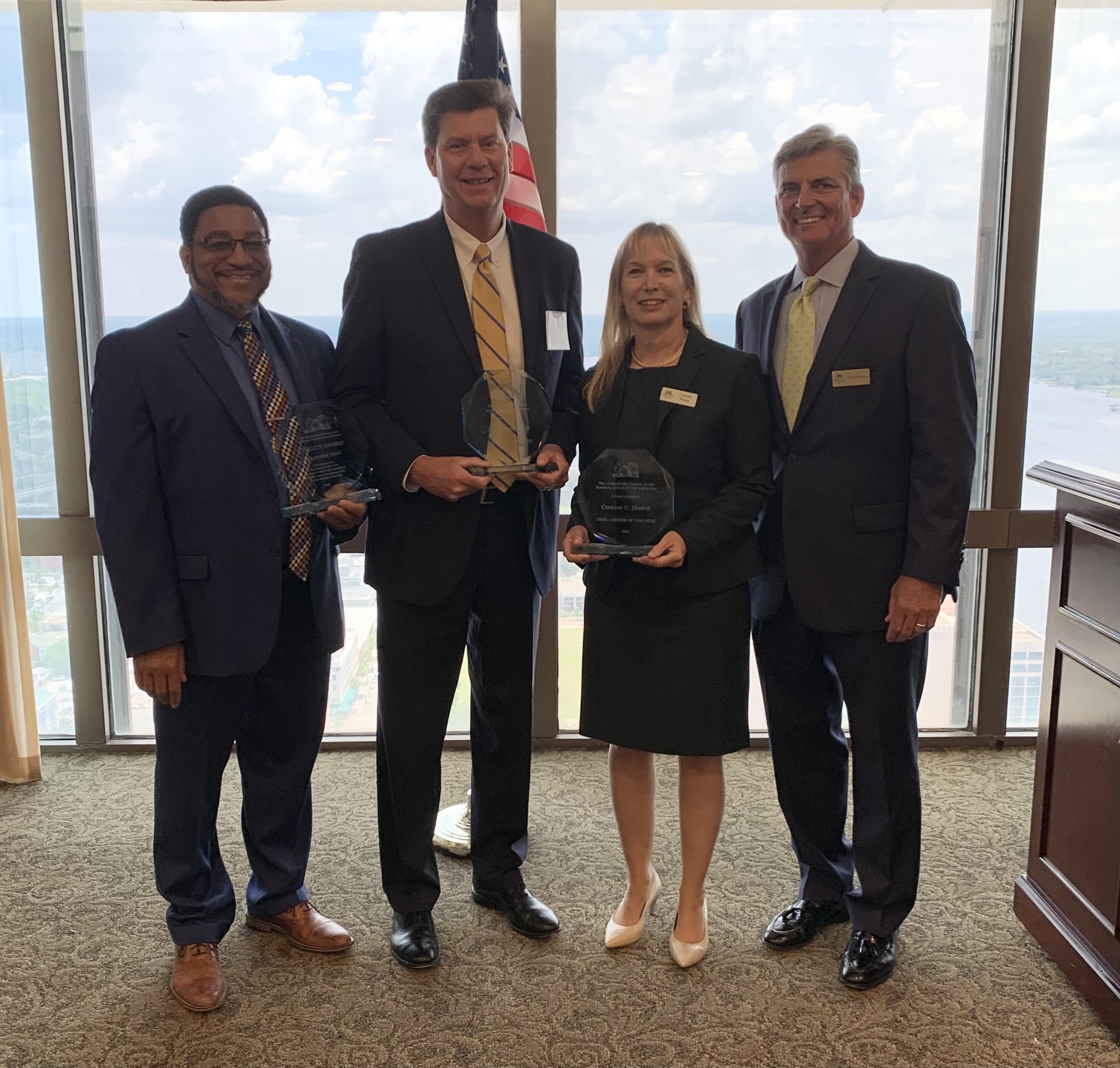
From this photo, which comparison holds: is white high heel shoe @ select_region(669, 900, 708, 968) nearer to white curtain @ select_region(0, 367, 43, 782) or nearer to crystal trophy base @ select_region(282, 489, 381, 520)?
crystal trophy base @ select_region(282, 489, 381, 520)

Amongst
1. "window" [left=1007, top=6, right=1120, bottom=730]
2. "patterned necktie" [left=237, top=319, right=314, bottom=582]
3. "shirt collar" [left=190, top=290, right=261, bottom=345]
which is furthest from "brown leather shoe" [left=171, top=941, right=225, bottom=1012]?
"window" [left=1007, top=6, right=1120, bottom=730]

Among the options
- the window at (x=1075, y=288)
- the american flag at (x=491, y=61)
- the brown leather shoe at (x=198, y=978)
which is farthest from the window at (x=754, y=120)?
the brown leather shoe at (x=198, y=978)

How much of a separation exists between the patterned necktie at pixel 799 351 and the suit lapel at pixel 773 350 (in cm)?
1

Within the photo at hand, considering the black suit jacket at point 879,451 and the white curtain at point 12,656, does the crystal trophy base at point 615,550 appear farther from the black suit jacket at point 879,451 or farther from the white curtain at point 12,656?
the white curtain at point 12,656

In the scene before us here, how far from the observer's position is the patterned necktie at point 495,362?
2.16m

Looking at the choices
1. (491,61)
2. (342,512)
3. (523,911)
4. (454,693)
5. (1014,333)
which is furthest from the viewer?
(1014,333)

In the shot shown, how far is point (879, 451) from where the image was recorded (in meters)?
2.14

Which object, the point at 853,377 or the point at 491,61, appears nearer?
the point at 853,377

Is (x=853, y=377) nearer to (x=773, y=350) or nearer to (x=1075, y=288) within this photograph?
(x=773, y=350)

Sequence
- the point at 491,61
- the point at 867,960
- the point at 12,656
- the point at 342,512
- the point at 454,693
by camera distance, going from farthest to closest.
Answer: the point at 12,656 < the point at 491,61 < the point at 454,693 < the point at 867,960 < the point at 342,512

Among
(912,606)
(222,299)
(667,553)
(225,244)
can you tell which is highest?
(225,244)

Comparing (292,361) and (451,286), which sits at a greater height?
(451,286)

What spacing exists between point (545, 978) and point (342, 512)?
116 cm

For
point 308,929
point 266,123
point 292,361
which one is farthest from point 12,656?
point 266,123
